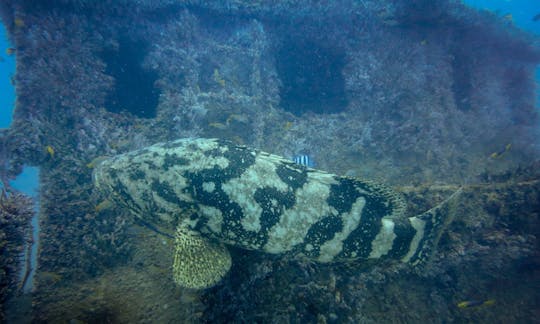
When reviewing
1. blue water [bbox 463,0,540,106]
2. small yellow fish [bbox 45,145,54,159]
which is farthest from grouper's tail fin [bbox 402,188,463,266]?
blue water [bbox 463,0,540,106]

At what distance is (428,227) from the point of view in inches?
138

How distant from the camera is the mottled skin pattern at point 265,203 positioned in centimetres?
311

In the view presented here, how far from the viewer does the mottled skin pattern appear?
3.11 metres

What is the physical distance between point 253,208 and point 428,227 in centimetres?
260

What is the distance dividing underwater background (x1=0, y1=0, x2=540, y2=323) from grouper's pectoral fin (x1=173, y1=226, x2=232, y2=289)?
294 mm

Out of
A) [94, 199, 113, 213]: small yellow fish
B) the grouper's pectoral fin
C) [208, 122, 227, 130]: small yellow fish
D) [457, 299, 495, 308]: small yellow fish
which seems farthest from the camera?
[208, 122, 227, 130]: small yellow fish

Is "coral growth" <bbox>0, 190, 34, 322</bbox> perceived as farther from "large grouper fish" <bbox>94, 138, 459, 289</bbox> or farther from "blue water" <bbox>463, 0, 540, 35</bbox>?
"blue water" <bbox>463, 0, 540, 35</bbox>

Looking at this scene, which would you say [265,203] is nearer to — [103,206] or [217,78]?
[103,206]

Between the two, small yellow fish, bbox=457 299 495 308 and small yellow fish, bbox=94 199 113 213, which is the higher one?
small yellow fish, bbox=94 199 113 213

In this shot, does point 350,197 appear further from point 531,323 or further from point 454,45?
point 454,45

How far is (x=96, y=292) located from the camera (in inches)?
137

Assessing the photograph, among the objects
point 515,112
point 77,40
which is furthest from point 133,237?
point 515,112

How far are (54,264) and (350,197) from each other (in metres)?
4.99

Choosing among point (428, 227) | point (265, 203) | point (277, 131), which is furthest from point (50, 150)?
point (428, 227)
